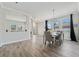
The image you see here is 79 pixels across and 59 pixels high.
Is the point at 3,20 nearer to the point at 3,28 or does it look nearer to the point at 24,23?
the point at 3,28

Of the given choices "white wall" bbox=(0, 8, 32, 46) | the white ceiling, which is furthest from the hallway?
the white ceiling

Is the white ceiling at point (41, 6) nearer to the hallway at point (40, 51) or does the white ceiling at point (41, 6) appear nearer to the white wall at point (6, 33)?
the white wall at point (6, 33)

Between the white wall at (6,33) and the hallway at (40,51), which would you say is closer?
the hallway at (40,51)

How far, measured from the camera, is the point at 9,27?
8.28m

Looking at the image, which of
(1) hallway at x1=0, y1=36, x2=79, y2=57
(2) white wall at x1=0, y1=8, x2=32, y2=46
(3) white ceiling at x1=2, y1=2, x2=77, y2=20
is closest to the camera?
(1) hallway at x1=0, y1=36, x2=79, y2=57

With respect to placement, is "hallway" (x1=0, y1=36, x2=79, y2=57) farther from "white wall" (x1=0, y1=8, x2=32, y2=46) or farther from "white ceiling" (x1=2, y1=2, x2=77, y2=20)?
"white ceiling" (x1=2, y1=2, x2=77, y2=20)

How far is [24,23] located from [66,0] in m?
5.29

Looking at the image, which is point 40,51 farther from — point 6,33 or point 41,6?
point 6,33

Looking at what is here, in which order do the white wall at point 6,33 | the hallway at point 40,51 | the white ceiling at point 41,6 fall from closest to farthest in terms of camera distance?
the hallway at point 40,51, the white ceiling at point 41,6, the white wall at point 6,33

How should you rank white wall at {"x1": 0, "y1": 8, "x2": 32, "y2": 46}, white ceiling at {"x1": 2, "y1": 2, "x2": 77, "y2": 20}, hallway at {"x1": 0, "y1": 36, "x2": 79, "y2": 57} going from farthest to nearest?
white wall at {"x1": 0, "y1": 8, "x2": 32, "y2": 46}, white ceiling at {"x1": 2, "y1": 2, "x2": 77, "y2": 20}, hallway at {"x1": 0, "y1": 36, "x2": 79, "y2": 57}

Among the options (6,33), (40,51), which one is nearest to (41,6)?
(6,33)

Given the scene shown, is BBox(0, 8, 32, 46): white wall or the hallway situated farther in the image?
BBox(0, 8, 32, 46): white wall

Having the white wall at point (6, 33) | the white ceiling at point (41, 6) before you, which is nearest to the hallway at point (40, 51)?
the white wall at point (6, 33)

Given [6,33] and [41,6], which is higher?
[41,6]
